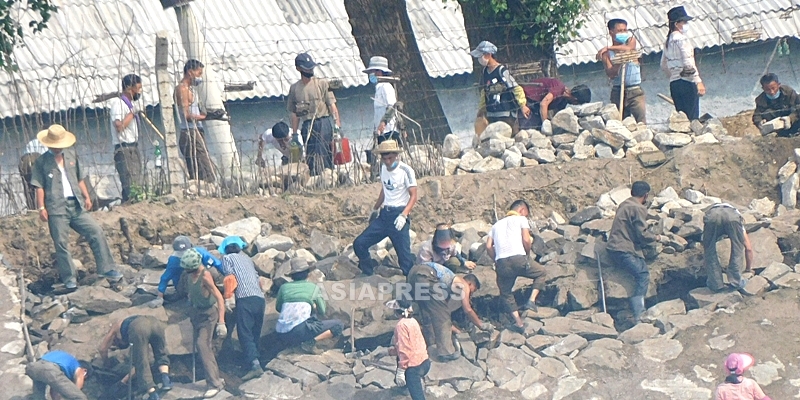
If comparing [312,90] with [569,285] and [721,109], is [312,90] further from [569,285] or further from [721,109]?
[721,109]

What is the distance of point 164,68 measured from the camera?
12648 millimetres

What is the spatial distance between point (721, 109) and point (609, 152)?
18.6ft

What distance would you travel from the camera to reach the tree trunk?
15.3 meters

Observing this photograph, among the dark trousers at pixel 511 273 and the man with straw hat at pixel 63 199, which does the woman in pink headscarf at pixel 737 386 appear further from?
the man with straw hat at pixel 63 199

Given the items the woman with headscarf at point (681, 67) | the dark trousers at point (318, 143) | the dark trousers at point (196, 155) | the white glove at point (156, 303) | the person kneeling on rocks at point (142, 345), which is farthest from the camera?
the woman with headscarf at point (681, 67)

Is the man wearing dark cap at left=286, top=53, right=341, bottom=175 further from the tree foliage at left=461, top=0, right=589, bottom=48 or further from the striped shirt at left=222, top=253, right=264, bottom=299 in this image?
the tree foliage at left=461, top=0, right=589, bottom=48

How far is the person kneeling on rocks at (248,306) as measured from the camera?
1107cm

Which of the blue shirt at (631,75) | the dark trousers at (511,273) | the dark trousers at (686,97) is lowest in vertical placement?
the dark trousers at (511,273)

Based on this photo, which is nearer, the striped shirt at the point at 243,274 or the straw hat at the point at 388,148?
the striped shirt at the point at 243,274

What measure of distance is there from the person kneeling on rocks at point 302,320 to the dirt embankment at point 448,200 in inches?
61.4

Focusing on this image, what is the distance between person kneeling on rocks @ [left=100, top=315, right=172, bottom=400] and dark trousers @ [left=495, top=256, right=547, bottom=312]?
3193mm

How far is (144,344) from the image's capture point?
10.7m

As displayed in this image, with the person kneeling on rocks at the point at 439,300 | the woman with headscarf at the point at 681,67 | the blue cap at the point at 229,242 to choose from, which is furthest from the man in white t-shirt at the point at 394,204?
the woman with headscarf at the point at 681,67

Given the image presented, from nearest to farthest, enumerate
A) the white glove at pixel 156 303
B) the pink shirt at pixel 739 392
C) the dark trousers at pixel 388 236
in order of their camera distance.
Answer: the pink shirt at pixel 739 392 → the white glove at pixel 156 303 → the dark trousers at pixel 388 236
